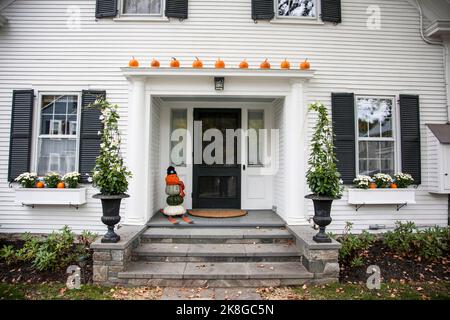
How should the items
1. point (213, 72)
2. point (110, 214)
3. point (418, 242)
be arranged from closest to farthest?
point (110, 214) < point (418, 242) < point (213, 72)

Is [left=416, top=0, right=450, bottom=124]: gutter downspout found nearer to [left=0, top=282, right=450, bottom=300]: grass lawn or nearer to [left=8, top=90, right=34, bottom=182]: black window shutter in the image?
[left=0, top=282, right=450, bottom=300]: grass lawn

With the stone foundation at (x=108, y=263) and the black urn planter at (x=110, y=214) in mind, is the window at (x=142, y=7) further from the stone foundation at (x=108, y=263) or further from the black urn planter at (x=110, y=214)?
the stone foundation at (x=108, y=263)

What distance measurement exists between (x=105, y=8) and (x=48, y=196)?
3.76m

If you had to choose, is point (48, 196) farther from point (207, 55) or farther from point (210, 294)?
point (207, 55)

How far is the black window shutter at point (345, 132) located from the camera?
5.41 meters

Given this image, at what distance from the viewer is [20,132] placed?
533cm

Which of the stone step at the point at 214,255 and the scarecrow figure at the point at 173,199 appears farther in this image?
the scarecrow figure at the point at 173,199

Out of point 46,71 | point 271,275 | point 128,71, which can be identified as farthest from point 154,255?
point 46,71

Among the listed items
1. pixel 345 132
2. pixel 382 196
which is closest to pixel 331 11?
pixel 345 132

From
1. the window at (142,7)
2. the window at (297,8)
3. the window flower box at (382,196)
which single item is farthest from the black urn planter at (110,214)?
the window at (297,8)

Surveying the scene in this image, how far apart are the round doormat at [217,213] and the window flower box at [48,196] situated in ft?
7.17

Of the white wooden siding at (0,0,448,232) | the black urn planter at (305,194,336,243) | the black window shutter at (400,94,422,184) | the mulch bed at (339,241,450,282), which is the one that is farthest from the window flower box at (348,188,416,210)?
the black urn planter at (305,194,336,243)

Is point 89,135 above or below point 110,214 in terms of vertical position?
above

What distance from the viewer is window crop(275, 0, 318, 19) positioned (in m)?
5.73
